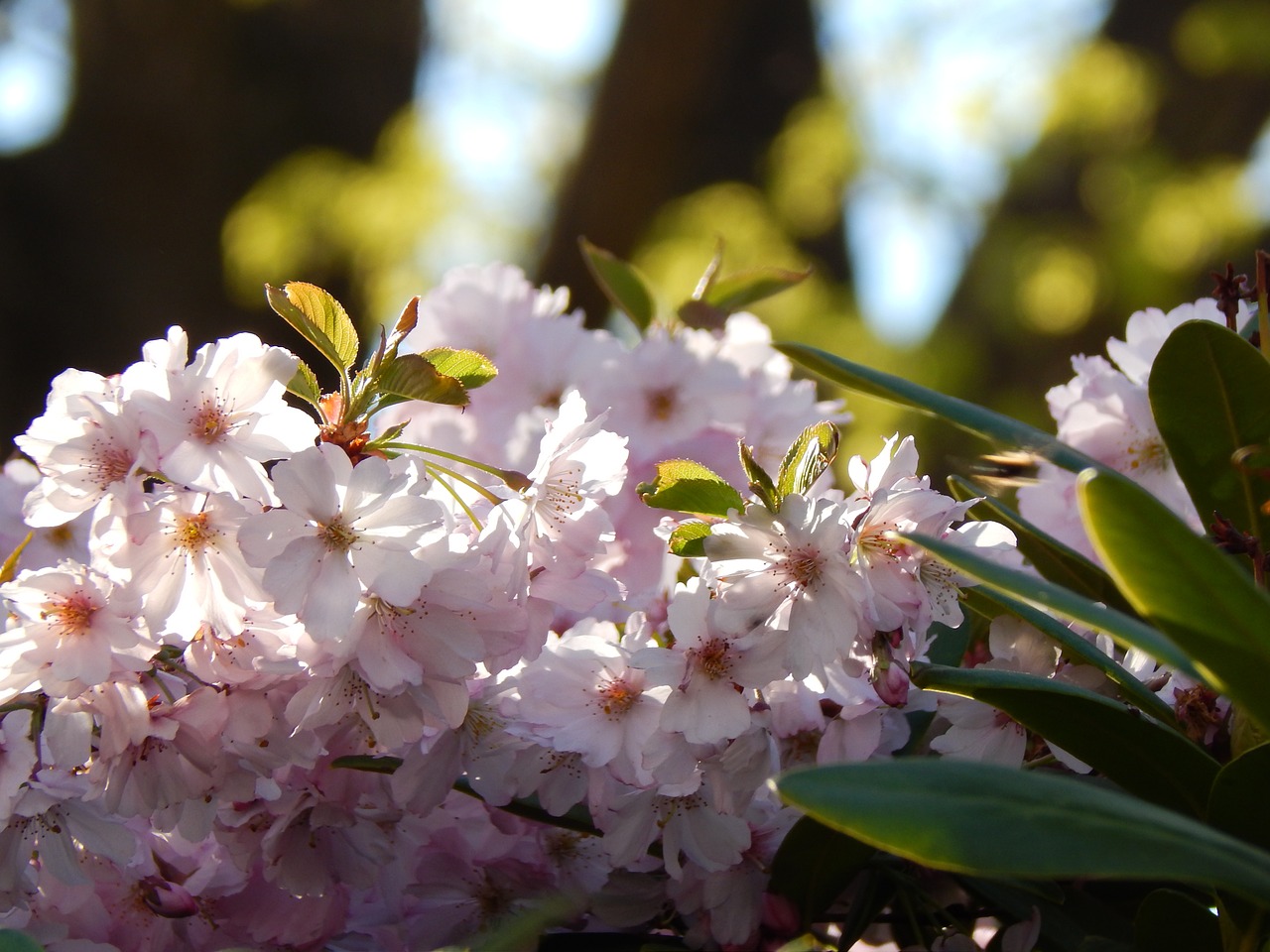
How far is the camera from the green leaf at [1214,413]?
0.55 metres

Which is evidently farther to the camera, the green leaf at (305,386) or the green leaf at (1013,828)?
the green leaf at (305,386)

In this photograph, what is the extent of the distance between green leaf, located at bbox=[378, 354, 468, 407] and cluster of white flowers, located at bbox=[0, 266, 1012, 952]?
26mm

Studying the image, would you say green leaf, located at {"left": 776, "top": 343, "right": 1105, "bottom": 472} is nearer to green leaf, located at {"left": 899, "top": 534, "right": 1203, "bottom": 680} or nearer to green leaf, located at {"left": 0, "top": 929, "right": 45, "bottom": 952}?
green leaf, located at {"left": 899, "top": 534, "right": 1203, "bottom": 680}

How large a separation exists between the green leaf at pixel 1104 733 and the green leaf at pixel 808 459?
0.09 m

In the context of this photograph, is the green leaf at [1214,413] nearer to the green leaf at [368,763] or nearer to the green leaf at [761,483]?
the green leaf at [761,483]

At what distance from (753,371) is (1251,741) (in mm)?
470

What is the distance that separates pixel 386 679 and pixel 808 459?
201 mm

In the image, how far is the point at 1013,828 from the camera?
14.1 inches

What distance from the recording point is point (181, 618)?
0.52m

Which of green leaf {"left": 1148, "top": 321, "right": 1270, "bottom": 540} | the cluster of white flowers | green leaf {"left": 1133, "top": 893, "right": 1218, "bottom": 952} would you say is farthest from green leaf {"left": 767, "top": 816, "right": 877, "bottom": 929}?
green leaf {"left": 1148, "top": 321, "right": 1270, "bottom": 540}

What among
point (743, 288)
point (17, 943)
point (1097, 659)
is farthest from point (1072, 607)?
point (743, 288)

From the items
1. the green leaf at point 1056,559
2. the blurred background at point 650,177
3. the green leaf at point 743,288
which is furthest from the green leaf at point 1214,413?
the blurred background at point 650,177

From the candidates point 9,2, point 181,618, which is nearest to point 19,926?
point 181,618

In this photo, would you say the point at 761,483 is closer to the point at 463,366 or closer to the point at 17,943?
the point at 463,366
